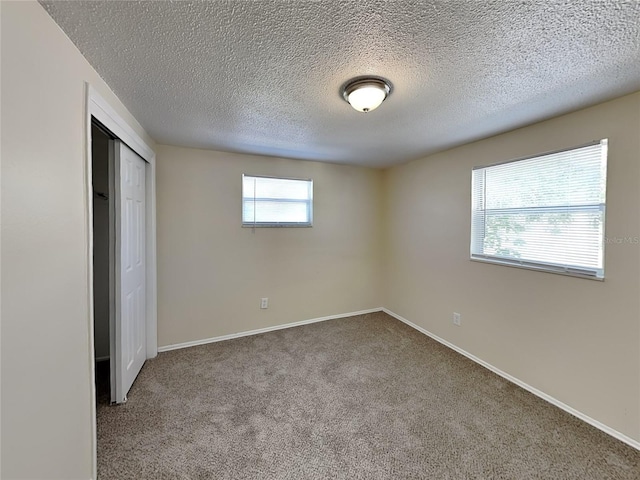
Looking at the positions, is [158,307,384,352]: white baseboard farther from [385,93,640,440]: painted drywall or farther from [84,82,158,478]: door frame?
[385,93,640,440]: painted drywall

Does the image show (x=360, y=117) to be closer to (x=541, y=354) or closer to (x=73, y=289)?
(x=73, y=289)

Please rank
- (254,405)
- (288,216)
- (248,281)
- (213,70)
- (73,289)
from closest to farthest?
1. (73,289)
2. (213,70)
3. (254,405)
4. (248,281)
5. (288,216)

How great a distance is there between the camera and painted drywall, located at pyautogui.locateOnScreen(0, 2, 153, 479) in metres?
0.87

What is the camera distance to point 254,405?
78.1 inches

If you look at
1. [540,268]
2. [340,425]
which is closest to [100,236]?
[340,425]

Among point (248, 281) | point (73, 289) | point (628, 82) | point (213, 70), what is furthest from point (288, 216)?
point (628, 82)

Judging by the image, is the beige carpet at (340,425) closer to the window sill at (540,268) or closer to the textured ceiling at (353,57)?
the window sill at (540,268)

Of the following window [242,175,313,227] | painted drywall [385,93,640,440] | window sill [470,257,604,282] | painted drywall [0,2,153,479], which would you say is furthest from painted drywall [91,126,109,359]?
window sill [470,257,604,282]

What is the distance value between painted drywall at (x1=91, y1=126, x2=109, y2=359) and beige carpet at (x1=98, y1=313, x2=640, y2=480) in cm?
65

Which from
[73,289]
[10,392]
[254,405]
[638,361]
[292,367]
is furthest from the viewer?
[292,367]

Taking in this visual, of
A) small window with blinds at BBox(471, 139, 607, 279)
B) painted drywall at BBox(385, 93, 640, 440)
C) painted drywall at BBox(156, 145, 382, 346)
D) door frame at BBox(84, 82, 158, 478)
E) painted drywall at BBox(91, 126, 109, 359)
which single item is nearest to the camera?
door frame at BBox(84, 82, 158, 478)

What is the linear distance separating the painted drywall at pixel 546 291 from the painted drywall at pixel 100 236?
352 centimetres

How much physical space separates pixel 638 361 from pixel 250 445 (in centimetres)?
248

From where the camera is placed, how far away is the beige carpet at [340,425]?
1.48 m
